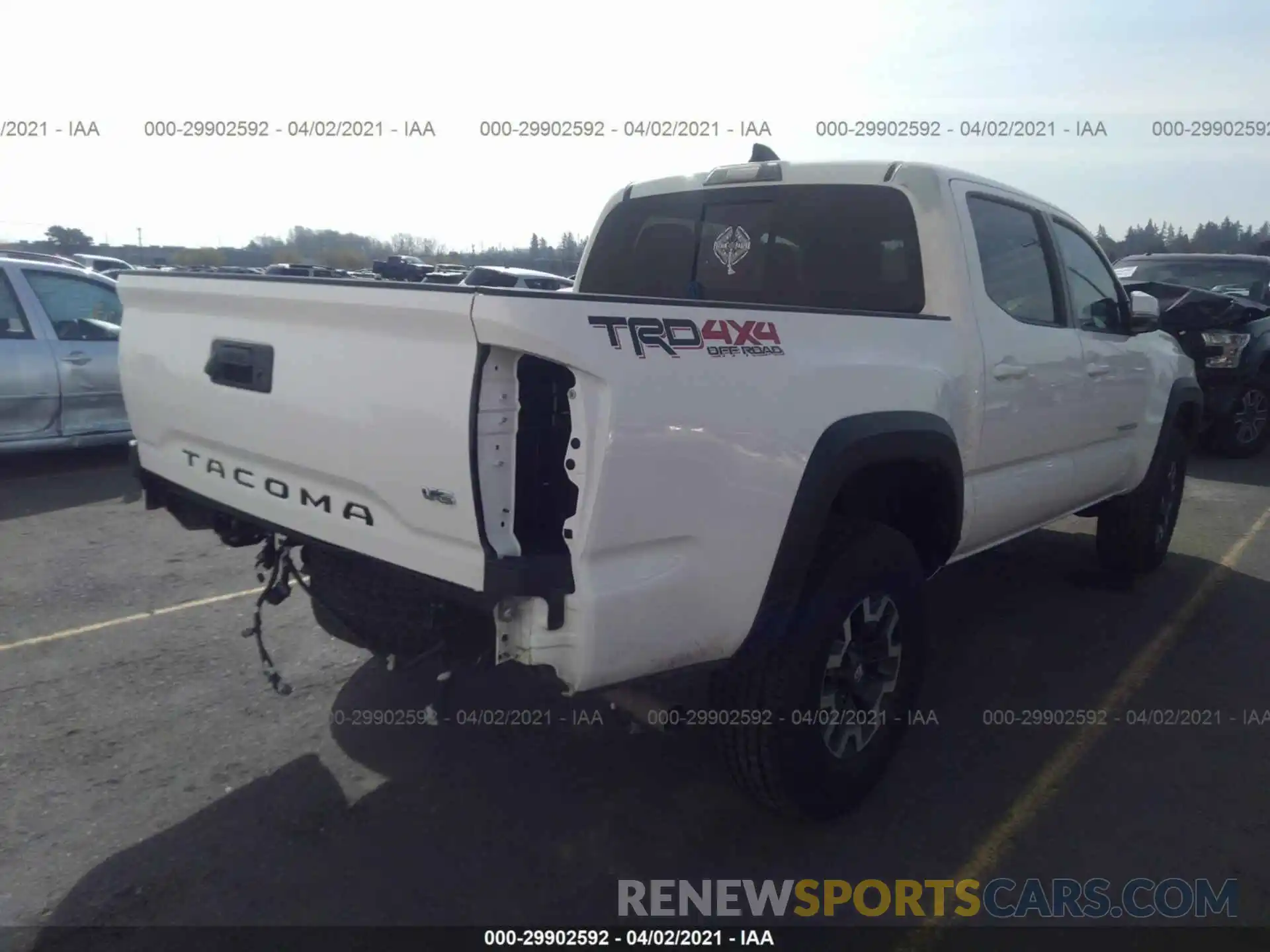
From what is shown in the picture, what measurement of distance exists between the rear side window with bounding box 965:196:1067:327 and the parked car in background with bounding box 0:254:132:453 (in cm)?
586

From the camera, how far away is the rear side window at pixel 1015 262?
3885mm

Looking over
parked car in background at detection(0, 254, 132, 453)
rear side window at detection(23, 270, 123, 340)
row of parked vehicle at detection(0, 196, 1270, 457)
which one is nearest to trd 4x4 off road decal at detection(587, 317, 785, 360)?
row of parked vehicle at detection(0, 196, 1270, 457)

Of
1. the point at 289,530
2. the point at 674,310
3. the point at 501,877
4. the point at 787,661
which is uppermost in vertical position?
the point at 674,310

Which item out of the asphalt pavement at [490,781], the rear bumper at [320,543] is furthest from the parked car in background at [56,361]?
the rear bumper at [320,543]

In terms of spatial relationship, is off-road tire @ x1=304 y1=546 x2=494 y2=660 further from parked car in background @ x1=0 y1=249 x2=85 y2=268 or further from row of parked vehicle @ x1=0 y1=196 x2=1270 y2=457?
parked car in background @ x1=0 y1=249 x2=85 y2=268

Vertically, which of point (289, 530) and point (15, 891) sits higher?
point (289, 530)

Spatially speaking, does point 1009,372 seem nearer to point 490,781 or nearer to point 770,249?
point 770,249

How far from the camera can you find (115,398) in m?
7.66

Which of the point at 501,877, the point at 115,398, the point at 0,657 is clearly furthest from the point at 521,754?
the point at 115,398

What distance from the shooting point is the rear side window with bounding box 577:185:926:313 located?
12.3 feet

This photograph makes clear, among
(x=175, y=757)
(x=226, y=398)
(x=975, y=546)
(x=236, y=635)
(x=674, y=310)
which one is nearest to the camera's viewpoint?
(x=674, y=310)

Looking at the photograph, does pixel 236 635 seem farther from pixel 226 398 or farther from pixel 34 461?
pixel 34 461

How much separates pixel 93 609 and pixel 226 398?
2381mm

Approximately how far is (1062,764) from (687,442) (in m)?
2.13
